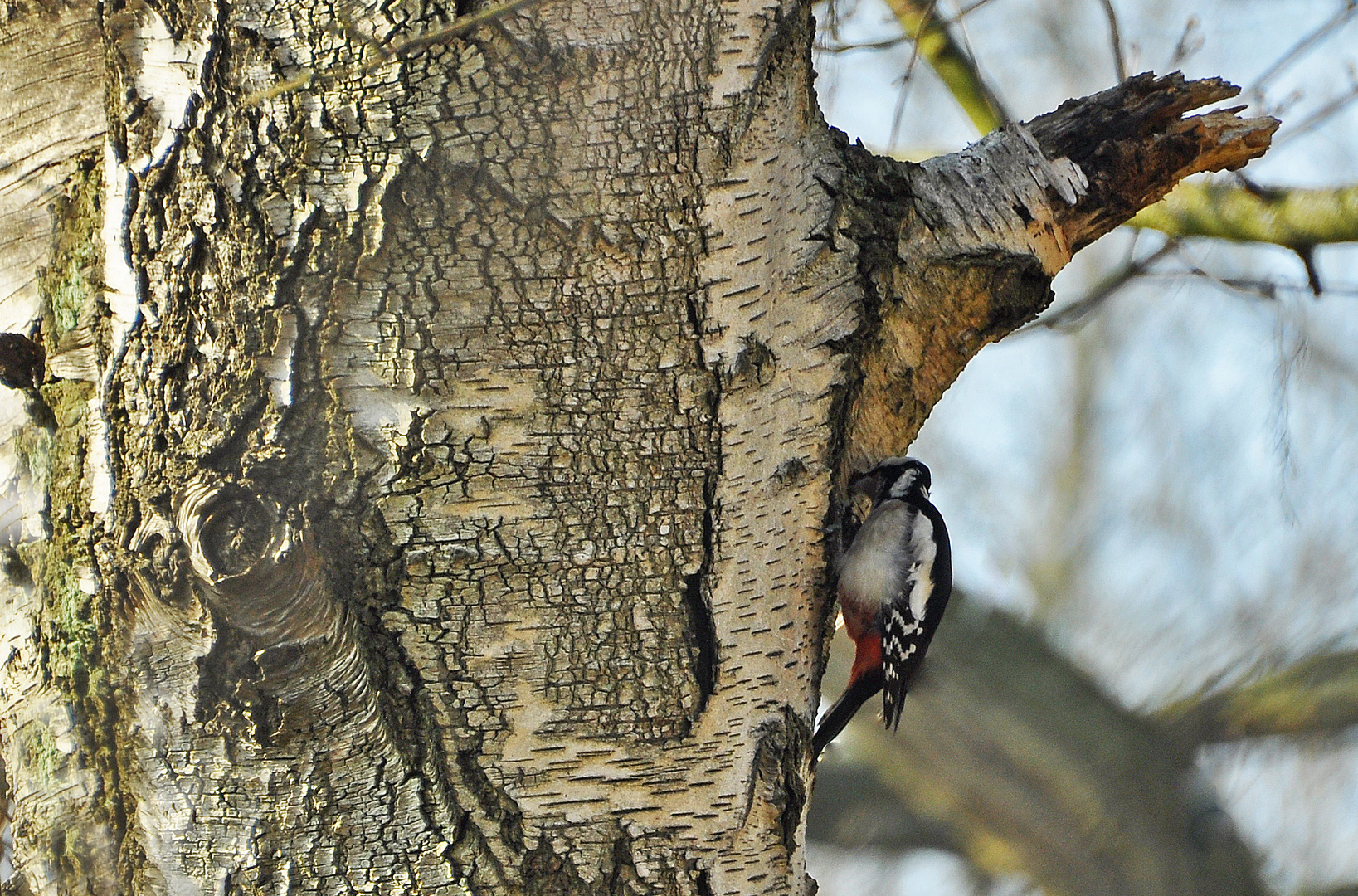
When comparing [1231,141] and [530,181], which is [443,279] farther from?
[1231,141]

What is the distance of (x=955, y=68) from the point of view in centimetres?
281

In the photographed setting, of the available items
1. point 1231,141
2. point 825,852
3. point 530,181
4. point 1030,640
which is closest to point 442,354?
point 530,181

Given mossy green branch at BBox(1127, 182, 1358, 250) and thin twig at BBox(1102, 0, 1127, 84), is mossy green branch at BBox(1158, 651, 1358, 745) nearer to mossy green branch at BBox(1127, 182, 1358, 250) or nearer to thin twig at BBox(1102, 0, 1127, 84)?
mossy green branch at BBox(1127, 182, 1358, 250)

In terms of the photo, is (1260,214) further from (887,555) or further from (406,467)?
(406,467)

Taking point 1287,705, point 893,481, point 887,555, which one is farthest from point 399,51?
point 1287,705

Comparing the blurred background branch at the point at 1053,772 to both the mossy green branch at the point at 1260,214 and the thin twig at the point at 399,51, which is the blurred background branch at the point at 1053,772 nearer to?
the mossy green branch at the point at 1260,214

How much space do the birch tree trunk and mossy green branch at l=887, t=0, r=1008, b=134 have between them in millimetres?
1459

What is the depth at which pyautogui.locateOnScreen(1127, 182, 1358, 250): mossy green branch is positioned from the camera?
245 cm

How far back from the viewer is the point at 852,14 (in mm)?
2820

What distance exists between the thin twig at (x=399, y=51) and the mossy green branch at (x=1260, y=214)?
1983 mm

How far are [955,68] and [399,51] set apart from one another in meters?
1.99

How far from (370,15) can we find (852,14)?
71.9 inches

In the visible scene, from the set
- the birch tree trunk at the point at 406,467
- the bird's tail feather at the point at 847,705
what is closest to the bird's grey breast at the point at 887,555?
the bird's tail feather at the point at 847,705

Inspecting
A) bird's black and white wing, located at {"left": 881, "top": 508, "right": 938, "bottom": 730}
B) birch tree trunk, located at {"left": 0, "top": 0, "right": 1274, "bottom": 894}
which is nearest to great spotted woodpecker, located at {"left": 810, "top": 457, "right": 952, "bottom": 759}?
bird's black and white wing, located at {"left": 881, "top": 508, "right": 938, "bottom": 730}
